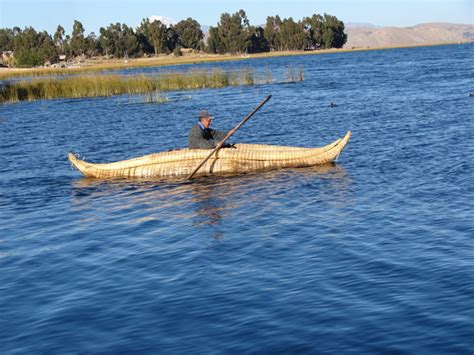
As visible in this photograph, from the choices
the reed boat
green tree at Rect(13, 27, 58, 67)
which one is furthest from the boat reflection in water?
green tree at Rect(13, 27, 58, 67)

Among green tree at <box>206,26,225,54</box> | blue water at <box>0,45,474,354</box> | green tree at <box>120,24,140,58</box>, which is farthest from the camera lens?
green tree at <box>206,26,225,54</box>

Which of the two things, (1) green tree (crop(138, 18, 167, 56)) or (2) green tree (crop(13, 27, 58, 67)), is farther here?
(1) green tree (crop(138, 18, 167, 56))

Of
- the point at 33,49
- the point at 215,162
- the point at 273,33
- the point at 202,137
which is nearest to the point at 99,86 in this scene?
the point at 202,137

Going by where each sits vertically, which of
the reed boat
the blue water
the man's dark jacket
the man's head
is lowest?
the blue water

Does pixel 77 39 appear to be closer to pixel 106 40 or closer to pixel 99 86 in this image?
pixel 106 40

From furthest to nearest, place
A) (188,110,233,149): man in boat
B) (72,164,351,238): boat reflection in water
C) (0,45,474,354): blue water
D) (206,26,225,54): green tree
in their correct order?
(206,26,225,54): green tree < (188,110,233,149): man in boat < (72,164,351,238): boat reflection in water < (0,45,474,354): blue water

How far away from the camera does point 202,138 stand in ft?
69.6

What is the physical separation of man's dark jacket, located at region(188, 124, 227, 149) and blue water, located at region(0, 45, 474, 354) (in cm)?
116

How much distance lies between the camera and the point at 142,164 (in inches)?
846

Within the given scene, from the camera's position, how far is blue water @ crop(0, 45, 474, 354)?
974cm

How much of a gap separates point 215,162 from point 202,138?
78cm

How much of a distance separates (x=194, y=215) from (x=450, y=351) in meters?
8.77

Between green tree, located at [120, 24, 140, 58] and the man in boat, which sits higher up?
green tree, located at [120, 24, 140, 58]

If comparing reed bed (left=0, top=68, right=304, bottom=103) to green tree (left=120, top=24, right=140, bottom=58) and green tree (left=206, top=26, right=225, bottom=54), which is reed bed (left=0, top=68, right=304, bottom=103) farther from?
green tree (left=206, top=26, right=225, bottom=54)
